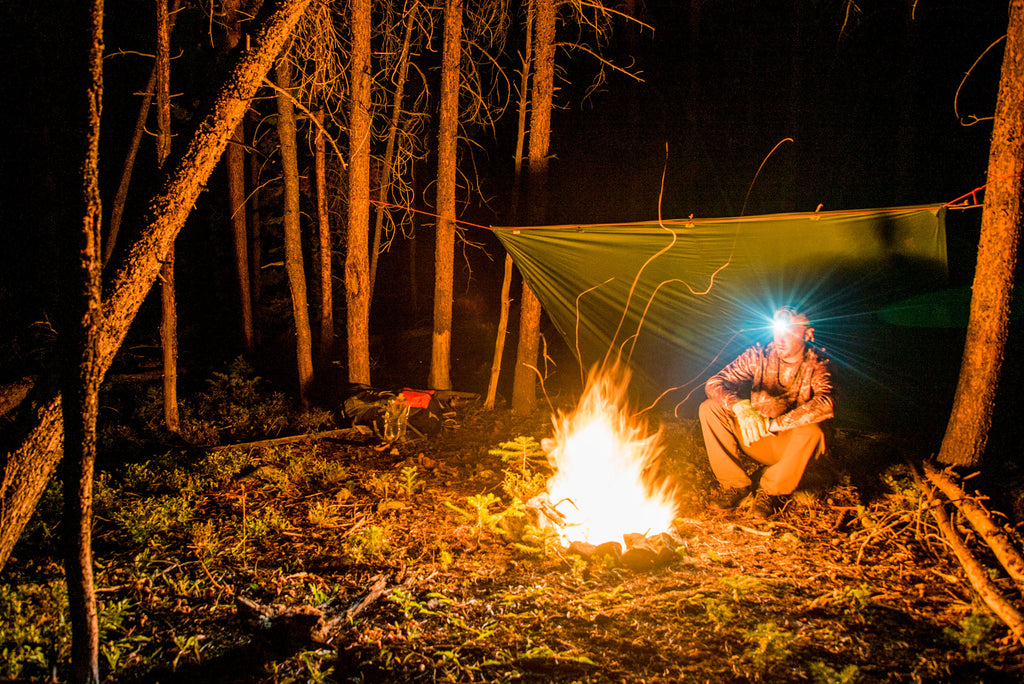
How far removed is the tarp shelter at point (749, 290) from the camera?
3.73 m

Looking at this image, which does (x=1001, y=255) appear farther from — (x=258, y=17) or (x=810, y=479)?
(x=258, y=17)

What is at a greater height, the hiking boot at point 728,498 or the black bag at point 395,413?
the black bag at point 395,413

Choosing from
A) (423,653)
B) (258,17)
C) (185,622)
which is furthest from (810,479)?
(258,17)

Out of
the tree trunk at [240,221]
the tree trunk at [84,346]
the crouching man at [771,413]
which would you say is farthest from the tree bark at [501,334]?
the tree trunk at [240,221]

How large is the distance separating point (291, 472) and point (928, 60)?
13555 millimetres

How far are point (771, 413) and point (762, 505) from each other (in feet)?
1.98

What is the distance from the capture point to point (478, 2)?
5773mm

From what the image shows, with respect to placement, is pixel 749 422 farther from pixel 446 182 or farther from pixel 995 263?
pixel 446 182

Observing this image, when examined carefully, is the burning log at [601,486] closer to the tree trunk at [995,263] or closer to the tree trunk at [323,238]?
the tree trunk at [995,263]

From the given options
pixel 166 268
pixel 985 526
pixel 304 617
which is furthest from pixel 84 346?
pixel 985 526

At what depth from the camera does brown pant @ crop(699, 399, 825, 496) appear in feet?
11.1

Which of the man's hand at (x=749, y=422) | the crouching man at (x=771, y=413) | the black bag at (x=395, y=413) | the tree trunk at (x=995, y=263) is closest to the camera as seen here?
the tree trunk at (x=995, y=263)

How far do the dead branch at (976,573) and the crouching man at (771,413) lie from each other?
0.63m

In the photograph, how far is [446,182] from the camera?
582cm
